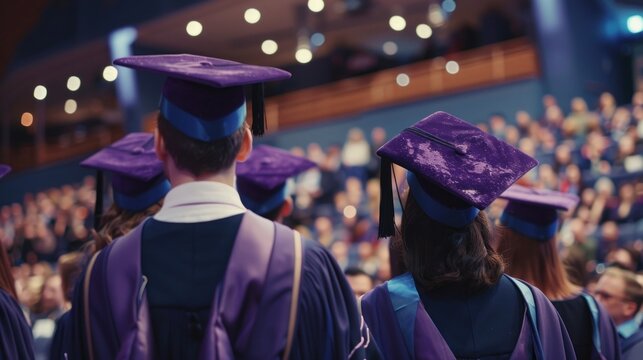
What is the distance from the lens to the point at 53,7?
2073 centimetres

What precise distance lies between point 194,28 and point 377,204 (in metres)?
8.47

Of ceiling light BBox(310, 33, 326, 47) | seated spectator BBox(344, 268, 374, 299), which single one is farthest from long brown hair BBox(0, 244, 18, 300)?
Result: ceiling light BBox(310, 33, 326, 47)

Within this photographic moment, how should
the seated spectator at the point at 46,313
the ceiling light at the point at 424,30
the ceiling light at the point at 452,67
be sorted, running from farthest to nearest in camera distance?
1. the ceiling light at the point at 424,30
2. the ceiling light at the point at 452,67
3. the seated spectator at the point at 46,313

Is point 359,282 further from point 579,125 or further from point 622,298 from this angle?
point 579,125

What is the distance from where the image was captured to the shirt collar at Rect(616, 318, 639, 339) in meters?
3.68

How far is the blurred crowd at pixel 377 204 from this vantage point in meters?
8.78

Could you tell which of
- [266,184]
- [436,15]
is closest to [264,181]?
[266,184]

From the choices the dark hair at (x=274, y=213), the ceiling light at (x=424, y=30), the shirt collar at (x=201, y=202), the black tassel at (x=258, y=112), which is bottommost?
the dark hair at (x=274, y=213)

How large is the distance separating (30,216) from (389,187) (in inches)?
648

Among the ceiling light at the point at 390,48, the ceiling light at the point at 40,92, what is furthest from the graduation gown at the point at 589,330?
the ceiling light at the point at 40,92

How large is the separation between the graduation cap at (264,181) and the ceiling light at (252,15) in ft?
48.8

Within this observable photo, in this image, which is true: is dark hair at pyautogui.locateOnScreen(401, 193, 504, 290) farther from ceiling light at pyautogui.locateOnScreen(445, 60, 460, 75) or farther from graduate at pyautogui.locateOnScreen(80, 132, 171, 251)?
ceiling light at pyautogui.locateOnScreen(445, 60, 460, 75)

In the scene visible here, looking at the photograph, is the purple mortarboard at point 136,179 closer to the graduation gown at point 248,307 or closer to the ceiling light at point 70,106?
the graduation gown at point 248,307

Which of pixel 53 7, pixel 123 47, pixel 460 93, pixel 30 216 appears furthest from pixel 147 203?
pixel 53 7
